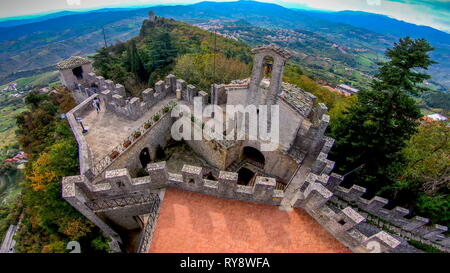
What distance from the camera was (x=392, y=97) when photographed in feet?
37.2

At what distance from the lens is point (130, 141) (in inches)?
518

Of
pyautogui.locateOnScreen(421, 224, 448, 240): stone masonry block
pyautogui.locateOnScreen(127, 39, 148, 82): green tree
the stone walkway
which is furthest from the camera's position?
pyautogui.locateOnScreen(127, 39, 148, 82): green tree

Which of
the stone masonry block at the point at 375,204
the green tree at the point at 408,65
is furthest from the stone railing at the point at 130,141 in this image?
the stone masonry block at the point at 375,204

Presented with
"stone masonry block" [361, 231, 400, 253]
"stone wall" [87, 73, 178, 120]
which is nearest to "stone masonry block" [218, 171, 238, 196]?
"stone masonry block" [361, 231, 400, 253]

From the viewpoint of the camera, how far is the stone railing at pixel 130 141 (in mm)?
11344

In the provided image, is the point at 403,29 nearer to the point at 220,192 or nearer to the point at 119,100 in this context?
the point at 119,100

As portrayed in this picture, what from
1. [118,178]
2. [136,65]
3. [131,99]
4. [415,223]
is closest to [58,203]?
[118,178]

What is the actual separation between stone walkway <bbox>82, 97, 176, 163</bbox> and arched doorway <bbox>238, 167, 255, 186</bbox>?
8617 millimetres

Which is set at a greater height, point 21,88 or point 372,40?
point 372,40

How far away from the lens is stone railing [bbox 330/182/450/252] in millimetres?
11717

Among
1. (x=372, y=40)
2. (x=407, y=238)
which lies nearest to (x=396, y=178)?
(x=407, y=238)

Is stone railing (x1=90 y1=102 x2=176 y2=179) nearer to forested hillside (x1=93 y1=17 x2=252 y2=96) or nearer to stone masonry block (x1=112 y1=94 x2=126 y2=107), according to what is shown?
stone masonry block (x1=112 y1=94 x2=126 y2=107)

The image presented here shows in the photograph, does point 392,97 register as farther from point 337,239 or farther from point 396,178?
point 337,239

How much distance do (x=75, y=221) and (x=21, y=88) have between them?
378 ft
